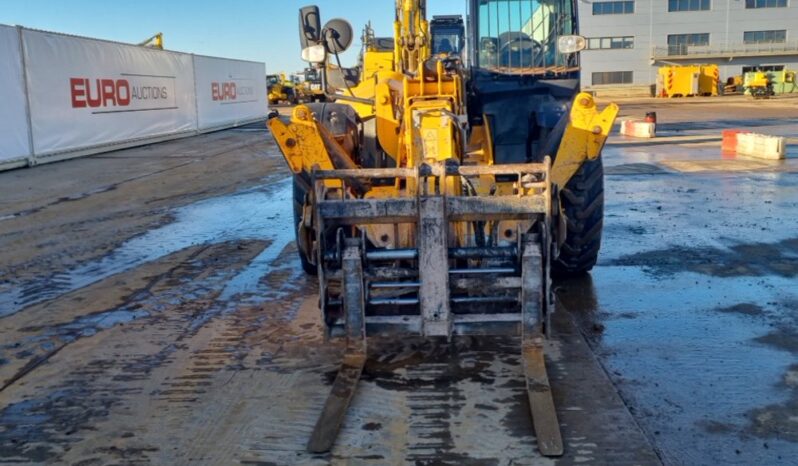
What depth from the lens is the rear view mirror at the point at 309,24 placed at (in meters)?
6.04

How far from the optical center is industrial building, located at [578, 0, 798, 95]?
6050cm

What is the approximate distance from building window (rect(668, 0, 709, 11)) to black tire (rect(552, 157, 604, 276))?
6042cm

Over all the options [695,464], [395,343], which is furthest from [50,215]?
[695,464]

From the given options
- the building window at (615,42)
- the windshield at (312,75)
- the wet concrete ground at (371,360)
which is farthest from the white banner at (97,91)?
the building window at (615,42)

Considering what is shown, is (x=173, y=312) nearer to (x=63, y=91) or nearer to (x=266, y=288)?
(x=266, y=288)

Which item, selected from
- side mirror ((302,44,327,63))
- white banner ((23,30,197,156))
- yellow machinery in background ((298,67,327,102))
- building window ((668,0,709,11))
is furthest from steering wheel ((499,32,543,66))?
building window ((668,0,709,11))

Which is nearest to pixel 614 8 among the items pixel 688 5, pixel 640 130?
pixel 688 5

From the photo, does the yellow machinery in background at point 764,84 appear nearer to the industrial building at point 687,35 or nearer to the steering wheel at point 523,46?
the industrial building at point 687,35

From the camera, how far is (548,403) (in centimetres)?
424

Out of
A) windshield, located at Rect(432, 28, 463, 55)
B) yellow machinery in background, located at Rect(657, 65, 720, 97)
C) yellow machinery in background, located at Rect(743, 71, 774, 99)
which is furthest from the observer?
yellow machinery in background, located at Rect(657, 65, 720, 97)

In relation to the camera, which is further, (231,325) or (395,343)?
(231,325)

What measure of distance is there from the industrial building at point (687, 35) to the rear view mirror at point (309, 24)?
5792 centimetres

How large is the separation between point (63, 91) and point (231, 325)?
17.0m

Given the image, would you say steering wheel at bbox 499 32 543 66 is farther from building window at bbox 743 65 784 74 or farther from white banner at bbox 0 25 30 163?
building window at bbox 743 65 784 74
